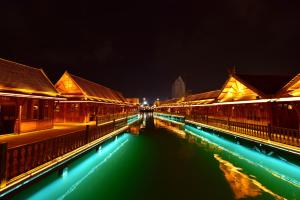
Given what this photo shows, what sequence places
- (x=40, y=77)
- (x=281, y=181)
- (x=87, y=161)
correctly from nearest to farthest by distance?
(x=281, y=181)
(x=87, y=161)
(x=40, y=77)

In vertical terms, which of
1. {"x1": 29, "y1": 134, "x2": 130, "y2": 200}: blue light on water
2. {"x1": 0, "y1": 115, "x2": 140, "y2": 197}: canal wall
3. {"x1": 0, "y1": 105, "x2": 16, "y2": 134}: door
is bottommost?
{"x1": 29, "y1": 134, "x2": 130, "y2": 200}: blue light on water

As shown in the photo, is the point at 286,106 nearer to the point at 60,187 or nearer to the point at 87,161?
the point at 87,161

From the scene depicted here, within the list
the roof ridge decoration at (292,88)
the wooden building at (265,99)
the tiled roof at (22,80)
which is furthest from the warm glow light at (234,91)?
the tiled roof at (22,80)

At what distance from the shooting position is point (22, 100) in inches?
620

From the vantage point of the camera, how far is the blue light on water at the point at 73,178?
25.1ft

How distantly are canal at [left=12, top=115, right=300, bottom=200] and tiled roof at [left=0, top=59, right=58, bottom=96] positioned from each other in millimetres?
8142

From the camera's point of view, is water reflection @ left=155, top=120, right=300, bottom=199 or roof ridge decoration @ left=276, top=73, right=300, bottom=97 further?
roof ridge decoration @ left=276, top=73, right=300, bottom=97

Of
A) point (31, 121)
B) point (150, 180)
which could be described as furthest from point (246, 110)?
point (31, 121)

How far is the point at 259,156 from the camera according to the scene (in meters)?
13.7

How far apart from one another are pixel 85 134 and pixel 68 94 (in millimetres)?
16908

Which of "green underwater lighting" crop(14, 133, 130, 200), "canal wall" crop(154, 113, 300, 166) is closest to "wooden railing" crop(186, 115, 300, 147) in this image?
"canal wall" crop(154, 113, 300, 166)

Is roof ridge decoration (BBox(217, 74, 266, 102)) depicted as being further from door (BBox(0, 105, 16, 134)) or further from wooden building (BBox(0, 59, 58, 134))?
door (BBox(0, 105, 16, 134))

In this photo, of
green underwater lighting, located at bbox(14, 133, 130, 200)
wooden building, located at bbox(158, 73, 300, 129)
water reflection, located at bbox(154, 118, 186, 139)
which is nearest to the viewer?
green underwater lighting, located at bbox(14, 133, 130, 200)

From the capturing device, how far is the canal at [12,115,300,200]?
7965 mm
